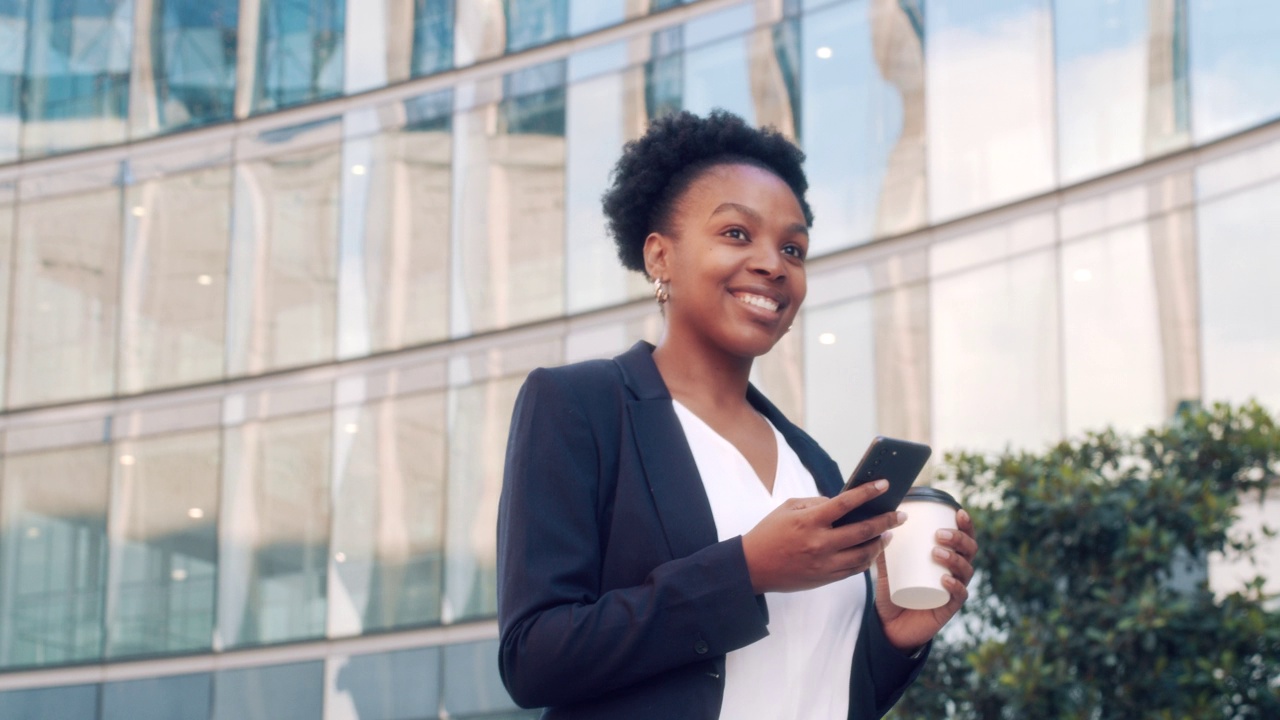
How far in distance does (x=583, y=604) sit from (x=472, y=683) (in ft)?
43.8

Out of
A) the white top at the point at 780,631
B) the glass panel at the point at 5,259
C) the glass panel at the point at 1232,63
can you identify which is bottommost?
the white top at the point at 780,631

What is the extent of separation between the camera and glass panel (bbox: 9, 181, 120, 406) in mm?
17812

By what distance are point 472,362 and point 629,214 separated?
43.5 feet

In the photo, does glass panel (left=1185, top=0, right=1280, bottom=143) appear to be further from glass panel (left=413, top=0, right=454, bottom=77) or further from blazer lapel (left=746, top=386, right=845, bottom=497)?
blazer lapel (left=746, top=386, right=845, bottom=497)

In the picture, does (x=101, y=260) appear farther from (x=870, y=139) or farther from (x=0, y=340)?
(x=870, y=139)

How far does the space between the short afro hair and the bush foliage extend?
5.06 meters

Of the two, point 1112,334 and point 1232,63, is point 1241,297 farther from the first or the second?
point 1232,63

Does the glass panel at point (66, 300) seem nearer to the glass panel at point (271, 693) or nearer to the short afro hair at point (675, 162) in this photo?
the glass panel at point (271, 693)

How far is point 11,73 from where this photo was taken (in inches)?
737

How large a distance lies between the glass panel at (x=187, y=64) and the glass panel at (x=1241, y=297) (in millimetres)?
11357

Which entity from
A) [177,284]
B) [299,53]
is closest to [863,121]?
[299,53]

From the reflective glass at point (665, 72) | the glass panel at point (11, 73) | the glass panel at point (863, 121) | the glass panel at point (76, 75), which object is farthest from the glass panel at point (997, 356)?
the glass panel at point (11, 73)

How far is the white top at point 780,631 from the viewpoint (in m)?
2.20

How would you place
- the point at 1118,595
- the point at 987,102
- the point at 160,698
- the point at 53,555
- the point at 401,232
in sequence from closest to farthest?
the point at 1118,595 < the point at 987,102 < the point at 401,232 < the point at 160,698 < the point at 53,555
